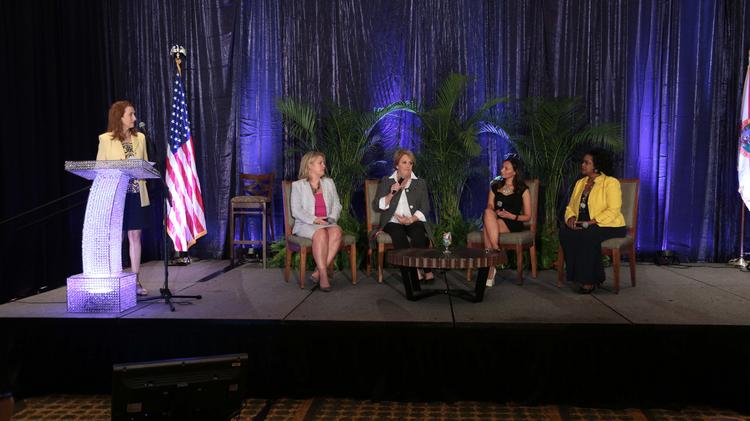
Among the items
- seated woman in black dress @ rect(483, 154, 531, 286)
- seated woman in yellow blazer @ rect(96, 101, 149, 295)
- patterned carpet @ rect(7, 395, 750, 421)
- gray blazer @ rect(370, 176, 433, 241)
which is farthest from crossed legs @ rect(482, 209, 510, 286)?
seated woman in yellow blazer @ rect(96, 101, 149, 295)

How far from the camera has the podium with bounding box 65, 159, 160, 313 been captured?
330 cm

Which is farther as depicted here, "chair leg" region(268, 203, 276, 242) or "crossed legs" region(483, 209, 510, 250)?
"chair leg" region(268, 203, 276, 242)

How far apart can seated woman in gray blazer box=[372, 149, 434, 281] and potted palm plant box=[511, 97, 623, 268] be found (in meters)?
1.52

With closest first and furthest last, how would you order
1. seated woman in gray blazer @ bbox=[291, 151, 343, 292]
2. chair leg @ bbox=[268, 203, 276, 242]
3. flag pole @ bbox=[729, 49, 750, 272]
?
1. seated woman in gray blazer @ bbox=[291, 151, 343, 292]
2. flag pole @ bbox=[729, 49, 750, 272]
3. chair leg @ bbox=[268, 203, 276, 242]

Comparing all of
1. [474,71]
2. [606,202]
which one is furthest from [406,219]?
[474,71]

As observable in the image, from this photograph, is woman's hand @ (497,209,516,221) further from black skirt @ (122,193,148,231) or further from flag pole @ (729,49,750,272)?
black skirt @ (122,193,148,231)

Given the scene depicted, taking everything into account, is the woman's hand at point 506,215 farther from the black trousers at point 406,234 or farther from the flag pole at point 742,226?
the flag pole at point 742,226

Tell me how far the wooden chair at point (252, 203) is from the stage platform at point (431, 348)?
246cm

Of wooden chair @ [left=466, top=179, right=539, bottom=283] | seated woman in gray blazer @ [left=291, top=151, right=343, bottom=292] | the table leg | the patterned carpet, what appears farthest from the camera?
wooden chair @ [left=466, top=179, right=539, bottom=283]

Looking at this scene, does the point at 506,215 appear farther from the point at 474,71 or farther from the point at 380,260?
the point at 474,71

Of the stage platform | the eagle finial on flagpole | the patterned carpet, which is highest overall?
the eagle finial on flagpole

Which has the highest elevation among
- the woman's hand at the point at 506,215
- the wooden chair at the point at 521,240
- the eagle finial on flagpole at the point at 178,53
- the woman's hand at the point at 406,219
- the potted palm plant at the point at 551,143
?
the eagle finial on flagpole at the point at 178,53

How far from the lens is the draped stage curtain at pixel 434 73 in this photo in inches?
233

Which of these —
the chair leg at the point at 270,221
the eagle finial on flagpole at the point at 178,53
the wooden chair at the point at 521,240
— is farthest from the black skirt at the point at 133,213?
the wooden chair at the point at 521,240
